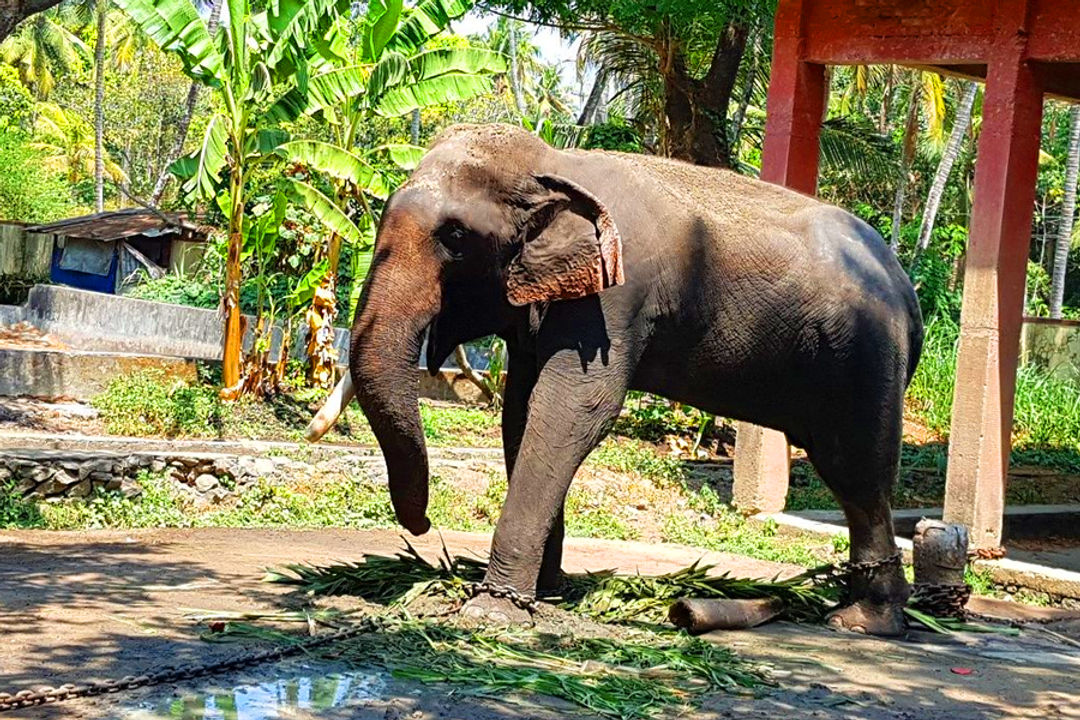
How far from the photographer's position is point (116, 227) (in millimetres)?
27672

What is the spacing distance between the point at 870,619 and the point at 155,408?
8.26 meters

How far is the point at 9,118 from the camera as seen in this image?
118ft

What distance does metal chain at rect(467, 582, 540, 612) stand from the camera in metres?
6.79

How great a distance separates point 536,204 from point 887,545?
282 cm

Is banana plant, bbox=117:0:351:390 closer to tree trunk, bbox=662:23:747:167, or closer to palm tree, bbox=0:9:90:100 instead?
tree trunk, bbox=662:23:747:167

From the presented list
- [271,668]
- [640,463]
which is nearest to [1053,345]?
[640,463]

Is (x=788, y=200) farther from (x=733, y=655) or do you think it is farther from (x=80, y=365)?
(x=80, y=365)

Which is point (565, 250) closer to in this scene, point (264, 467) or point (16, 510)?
point (16, 510)

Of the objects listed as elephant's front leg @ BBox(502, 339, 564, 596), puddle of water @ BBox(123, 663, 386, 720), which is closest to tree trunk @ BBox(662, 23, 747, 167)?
elephant's front leg @ BBox(502, 339, 564, 596)

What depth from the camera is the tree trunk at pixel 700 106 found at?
1750cm

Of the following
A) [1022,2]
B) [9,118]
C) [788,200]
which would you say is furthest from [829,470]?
[9,118]

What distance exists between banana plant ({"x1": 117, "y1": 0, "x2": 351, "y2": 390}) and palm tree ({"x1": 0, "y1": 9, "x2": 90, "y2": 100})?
30.9m

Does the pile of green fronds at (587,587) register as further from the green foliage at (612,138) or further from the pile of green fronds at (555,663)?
the green foliage at (612,138)

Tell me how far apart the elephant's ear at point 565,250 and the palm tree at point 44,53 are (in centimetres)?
3970
